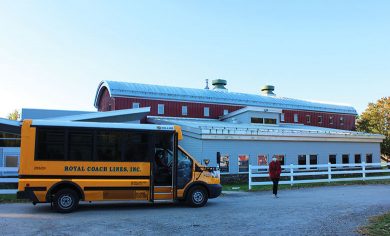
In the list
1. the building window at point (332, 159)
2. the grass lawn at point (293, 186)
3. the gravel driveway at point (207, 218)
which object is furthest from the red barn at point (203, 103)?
the gravel driveway at point (207, 218)

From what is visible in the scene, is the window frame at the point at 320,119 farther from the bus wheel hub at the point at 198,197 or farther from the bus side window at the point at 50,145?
the bus side window at the point at 50,145

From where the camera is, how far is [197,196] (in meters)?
14.1

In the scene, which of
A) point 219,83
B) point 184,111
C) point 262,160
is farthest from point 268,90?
point 262,160

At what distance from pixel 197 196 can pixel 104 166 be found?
3368mm

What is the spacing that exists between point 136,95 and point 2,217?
82.5 ft

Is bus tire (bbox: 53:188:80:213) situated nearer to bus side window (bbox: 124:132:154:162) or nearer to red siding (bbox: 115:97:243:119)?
bus side window (bbox: 124:132:154:162)

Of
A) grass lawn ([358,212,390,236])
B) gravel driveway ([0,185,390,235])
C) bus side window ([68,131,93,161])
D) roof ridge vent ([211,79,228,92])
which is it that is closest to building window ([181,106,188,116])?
roof ridge vent ([211,79,228,92])

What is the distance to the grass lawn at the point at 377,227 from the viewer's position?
9.18 metres

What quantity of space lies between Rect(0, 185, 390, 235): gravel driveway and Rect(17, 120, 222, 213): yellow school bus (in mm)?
557

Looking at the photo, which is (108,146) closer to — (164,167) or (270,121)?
(164,167)

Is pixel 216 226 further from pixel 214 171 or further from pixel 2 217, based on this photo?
pixel 2 217

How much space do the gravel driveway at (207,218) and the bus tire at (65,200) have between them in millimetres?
249

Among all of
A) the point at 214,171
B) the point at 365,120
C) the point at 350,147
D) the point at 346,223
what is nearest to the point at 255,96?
the point at 350,147

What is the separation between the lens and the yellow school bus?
12445 mm
